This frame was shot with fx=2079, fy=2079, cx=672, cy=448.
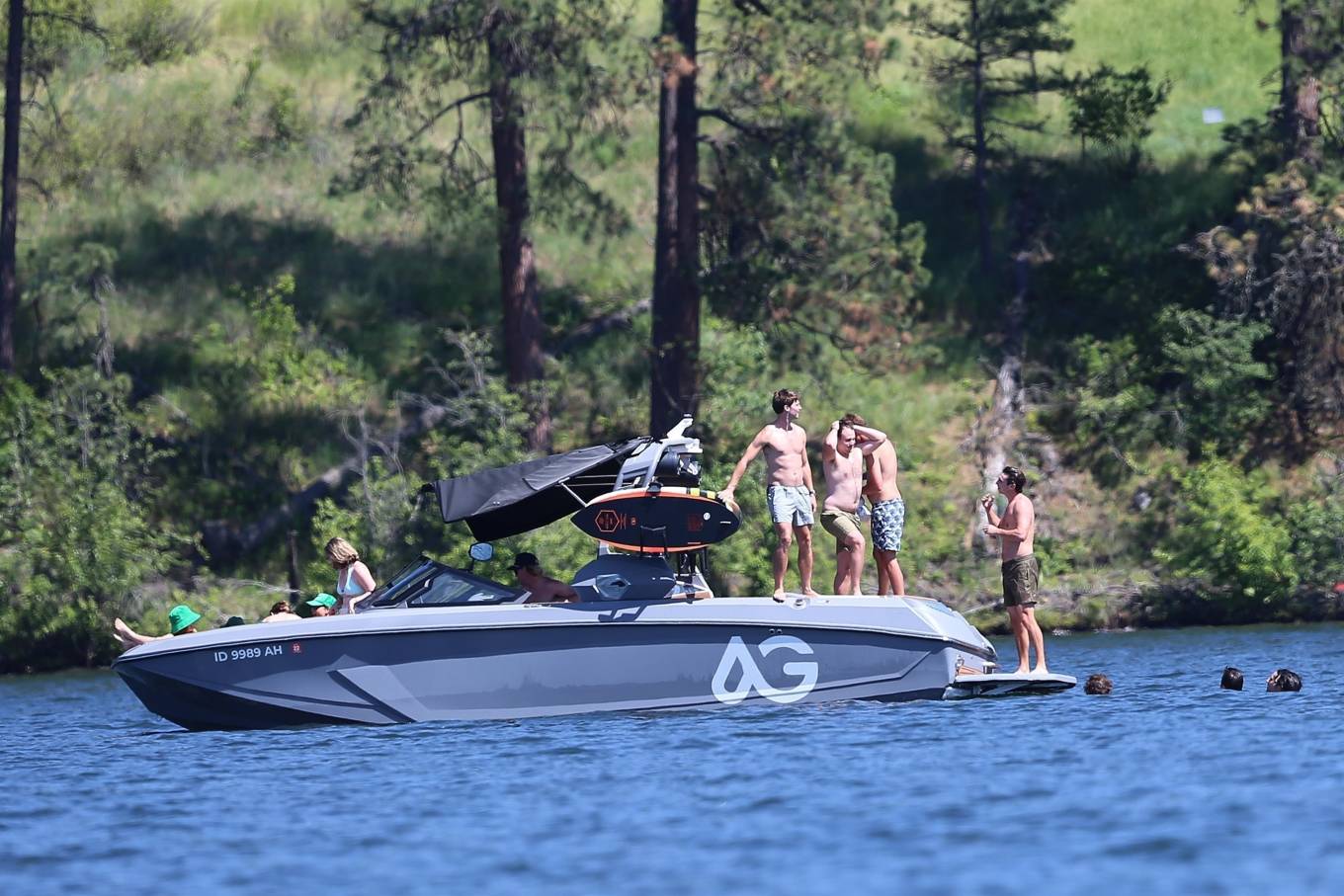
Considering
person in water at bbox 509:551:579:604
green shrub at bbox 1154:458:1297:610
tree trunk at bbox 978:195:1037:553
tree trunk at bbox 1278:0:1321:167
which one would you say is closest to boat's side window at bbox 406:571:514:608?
person in water at bbox 509:551:579:604

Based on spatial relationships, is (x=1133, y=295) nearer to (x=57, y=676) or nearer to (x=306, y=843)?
(x=57, y=676)

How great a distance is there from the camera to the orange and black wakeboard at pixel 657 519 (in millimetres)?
15414

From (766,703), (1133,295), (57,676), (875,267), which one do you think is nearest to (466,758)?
A: (766,703)

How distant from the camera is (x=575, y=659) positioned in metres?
15.5

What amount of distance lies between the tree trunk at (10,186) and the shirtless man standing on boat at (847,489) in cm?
1820

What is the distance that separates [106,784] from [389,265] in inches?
806

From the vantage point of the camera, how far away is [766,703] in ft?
51.5

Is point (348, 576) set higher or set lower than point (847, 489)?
lower

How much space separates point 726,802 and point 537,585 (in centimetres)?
435

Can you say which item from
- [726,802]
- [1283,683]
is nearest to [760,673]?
[726,802]

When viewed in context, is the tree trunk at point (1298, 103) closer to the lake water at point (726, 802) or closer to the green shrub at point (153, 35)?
the lake water at point (726, 802)

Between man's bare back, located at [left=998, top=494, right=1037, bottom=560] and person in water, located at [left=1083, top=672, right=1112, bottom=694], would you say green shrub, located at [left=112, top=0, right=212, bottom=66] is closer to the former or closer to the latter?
man's bare back, located at [left=998, top=494, right=1037, bottom=560]

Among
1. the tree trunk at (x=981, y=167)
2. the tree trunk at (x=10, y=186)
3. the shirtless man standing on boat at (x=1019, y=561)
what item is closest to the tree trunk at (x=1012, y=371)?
the tree trunk at (x=981, y=167)

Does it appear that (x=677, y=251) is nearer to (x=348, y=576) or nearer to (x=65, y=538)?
(x=65, y=538)
